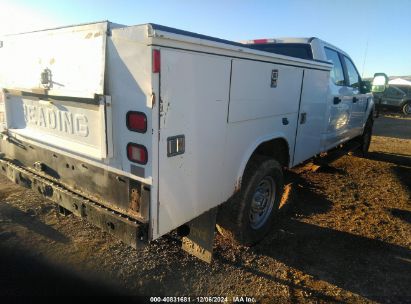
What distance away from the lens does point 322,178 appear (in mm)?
5824

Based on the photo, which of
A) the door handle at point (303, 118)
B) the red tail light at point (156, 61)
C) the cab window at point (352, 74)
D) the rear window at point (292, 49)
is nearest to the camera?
the red tail light at point (156, 61)

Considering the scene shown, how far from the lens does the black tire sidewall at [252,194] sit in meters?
3.00

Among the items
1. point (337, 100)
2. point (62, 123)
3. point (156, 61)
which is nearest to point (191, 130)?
point (156, 61)

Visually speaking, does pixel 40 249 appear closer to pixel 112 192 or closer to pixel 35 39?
pixel 112 192

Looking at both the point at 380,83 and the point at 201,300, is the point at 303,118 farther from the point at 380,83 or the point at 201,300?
the point at 380,83

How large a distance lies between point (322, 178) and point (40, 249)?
180 inches

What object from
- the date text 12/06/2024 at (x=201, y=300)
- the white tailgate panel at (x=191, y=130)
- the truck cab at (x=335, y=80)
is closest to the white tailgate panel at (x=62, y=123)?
the white tailgate panel at (x=191, y=130)

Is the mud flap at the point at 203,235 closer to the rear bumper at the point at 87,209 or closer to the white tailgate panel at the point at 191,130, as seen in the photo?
the white tailgate panel at the point at 191,130

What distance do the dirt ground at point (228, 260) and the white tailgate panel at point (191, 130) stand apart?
841 mm

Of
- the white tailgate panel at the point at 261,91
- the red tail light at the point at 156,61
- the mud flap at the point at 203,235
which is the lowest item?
the mud flap at the point at 203,235

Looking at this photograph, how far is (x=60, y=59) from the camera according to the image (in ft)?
7.79

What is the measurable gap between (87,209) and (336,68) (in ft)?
13.5

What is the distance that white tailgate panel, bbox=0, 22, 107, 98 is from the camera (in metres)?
2.12

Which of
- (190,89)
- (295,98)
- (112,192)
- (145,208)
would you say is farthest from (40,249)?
(295,98)
